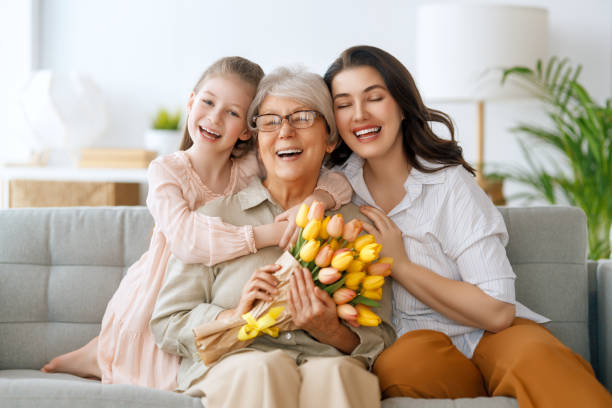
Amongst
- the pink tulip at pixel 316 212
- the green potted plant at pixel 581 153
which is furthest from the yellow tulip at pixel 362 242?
the green potted plant at pixel 581 153

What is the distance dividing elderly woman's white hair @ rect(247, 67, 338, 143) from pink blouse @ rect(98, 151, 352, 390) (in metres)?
0.20

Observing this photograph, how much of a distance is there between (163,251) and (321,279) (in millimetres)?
604

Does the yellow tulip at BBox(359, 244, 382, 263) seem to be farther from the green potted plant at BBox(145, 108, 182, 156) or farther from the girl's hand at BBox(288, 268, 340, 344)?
the green potted plant at BBox(145, 108, 182, 156)

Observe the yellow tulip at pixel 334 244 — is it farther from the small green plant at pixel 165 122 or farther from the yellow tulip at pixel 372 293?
the small green plant at pixel 165 122

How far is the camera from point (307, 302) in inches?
58.7

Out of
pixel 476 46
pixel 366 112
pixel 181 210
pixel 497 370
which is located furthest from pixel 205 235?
pixel 476 46

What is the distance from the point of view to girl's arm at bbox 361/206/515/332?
1678 mm

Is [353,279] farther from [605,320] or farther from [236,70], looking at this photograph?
[605,320]

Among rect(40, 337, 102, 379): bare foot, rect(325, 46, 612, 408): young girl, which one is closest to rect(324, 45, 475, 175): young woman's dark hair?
rect(325, 46, 612, 408): young girl

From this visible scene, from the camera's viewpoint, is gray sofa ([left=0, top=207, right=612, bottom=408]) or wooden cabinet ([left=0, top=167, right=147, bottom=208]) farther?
wooden cabinet ([left=0, top=167, right=147, bottom=208])

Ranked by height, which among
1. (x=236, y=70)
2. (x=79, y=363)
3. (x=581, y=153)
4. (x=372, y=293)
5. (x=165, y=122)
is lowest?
(x=79, y=363)

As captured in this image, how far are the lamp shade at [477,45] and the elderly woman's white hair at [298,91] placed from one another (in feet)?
5.58

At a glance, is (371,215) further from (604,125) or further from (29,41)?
(29,41)

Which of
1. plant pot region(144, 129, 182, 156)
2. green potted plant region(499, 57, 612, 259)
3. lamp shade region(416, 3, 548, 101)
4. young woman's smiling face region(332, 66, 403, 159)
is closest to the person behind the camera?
young woman's smiling face region(332, 66, 403, 159)
